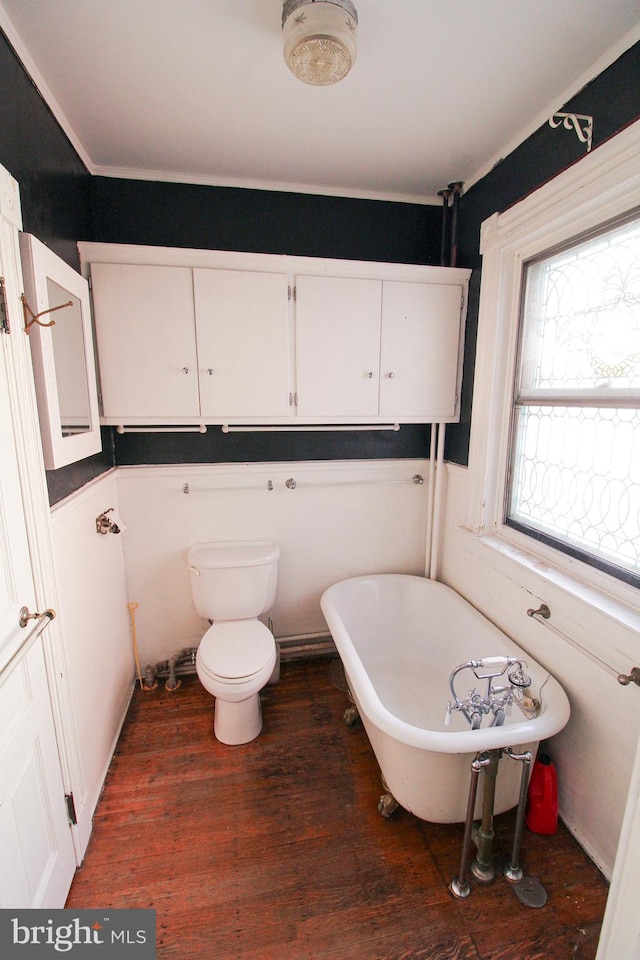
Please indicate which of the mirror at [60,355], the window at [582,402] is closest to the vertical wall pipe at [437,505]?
the window at [582,402]

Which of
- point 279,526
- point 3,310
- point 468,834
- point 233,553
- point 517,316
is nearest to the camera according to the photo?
point 3,310

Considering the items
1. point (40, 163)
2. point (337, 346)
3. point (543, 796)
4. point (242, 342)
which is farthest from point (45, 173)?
point (543, 796)

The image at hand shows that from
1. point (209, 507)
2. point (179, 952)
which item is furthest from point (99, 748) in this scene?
point (209, 507)

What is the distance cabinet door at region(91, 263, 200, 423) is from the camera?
1771mm

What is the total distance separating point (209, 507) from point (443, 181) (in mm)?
1982

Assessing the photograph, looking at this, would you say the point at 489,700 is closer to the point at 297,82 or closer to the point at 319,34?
the point at 319,34

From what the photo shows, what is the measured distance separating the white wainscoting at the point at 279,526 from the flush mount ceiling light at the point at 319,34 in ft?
5.04

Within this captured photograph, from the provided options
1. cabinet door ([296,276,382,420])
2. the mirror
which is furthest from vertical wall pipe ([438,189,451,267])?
the mirror

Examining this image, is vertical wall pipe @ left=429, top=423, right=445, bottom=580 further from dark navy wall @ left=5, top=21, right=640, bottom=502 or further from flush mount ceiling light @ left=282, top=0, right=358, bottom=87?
flush mount ceiling light @ left=282, top=0, right=358, bottom=87

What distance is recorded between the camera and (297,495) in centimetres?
228

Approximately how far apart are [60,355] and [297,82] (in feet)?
3.91

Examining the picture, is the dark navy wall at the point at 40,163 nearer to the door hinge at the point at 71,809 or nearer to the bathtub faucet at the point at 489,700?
the door hinge at the point at 71,809

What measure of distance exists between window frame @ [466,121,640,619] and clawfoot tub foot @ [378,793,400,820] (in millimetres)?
994

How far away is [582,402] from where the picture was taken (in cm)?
149
